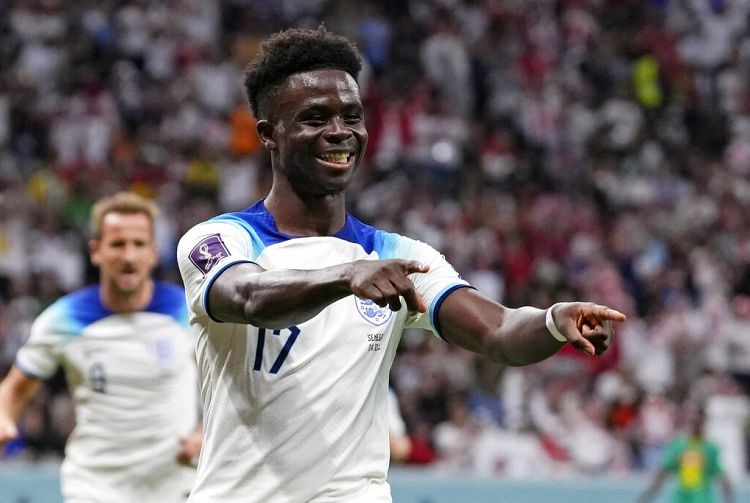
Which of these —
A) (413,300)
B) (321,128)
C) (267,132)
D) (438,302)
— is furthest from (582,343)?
(267,132)

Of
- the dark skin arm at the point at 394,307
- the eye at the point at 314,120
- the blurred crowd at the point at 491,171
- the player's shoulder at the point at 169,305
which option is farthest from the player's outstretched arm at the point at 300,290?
the blurred crowd at the point at 491,171

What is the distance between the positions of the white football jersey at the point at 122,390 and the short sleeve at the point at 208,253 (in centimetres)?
323

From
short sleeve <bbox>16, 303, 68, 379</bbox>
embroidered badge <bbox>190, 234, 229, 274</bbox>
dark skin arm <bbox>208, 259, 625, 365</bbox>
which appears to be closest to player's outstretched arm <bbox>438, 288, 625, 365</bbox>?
dark skin arm <bbox>208, 259, 625, 365</bbox>

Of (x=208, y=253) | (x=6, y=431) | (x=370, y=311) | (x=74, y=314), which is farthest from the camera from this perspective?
(x=74, y=314)

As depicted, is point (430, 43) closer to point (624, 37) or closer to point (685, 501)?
point (624, 37)

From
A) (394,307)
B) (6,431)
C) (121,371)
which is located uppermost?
(394,307)

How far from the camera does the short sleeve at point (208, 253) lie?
12.4ft

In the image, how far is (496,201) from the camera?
17.2 meters

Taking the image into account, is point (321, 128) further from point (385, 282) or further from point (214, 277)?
point (385, 282)

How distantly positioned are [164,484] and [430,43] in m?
13.3

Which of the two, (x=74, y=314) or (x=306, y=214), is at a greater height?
(x=306, y=214)

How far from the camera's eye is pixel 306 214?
4188 mm

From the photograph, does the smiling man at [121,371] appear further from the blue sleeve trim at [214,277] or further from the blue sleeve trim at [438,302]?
the blue sleeve trim at [214,277]

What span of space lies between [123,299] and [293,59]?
3.44 metres
